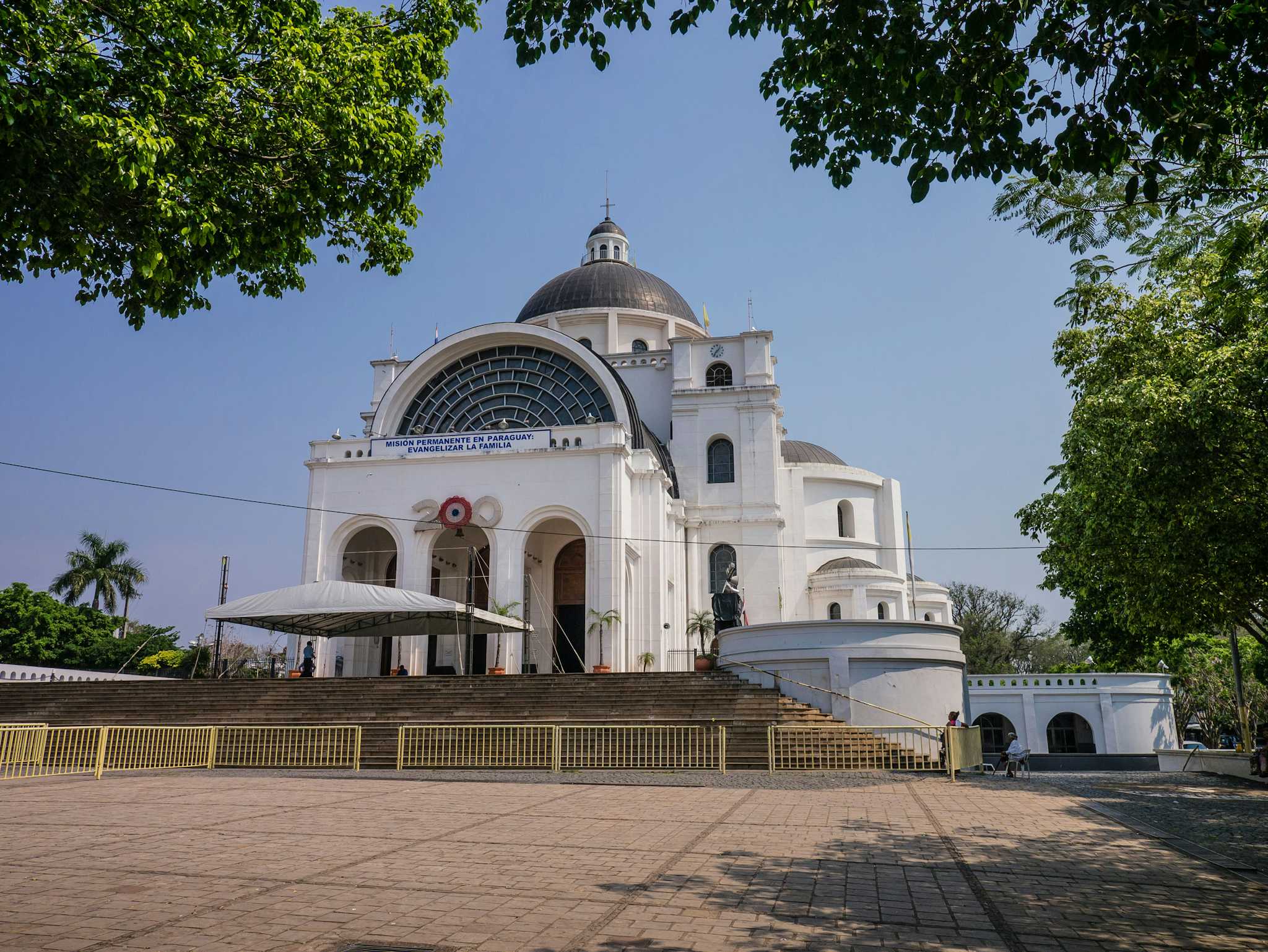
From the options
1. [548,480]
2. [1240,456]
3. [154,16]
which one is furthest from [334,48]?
[548,480]

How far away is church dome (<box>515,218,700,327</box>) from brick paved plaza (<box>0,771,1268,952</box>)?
34.4 metres

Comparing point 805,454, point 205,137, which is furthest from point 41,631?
point 205,137

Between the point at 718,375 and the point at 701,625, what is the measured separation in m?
10.9

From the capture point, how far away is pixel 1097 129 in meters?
5.91

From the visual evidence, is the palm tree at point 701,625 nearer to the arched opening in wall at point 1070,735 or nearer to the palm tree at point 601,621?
the palm tree at point 601,621

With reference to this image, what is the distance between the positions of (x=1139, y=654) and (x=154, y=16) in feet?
114

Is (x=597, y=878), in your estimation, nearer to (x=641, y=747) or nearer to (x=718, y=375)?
(x=641, y=747)

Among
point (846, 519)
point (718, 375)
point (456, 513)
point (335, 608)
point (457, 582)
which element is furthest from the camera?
point (846, 519)

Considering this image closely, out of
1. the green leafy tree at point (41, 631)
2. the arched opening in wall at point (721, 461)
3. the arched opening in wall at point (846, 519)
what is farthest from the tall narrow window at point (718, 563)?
the green leafy tree at point (41, 631)

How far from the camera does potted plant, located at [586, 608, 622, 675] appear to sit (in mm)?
27219

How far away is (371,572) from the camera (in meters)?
32.9

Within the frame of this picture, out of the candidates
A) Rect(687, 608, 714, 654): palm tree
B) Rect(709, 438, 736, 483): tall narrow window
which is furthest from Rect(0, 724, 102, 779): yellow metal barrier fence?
Rect(709, 438, 736, 483): tall narrow window

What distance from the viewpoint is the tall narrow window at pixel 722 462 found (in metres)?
37.6

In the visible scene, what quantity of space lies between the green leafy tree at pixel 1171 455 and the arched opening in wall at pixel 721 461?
17801 millimetres
